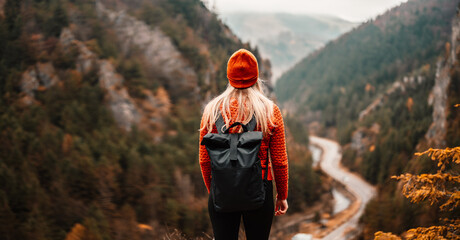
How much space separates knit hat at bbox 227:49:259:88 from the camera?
2604mm

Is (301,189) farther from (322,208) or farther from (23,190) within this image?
(23,190)

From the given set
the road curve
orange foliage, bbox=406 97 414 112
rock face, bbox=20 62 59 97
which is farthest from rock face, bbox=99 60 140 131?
orange foliage, bbox=406 97 414 112

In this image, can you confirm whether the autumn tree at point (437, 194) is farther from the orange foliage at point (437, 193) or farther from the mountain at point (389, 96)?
the mountain at point (389, 96)

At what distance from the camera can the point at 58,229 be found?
20.0 m

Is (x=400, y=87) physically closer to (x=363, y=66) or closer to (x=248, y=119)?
(x=363, y=66)

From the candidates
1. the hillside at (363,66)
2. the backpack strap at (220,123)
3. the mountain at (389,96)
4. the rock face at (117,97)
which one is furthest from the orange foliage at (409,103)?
the backpack strap at (220,123)

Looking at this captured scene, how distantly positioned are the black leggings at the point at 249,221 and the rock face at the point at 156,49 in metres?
37.4

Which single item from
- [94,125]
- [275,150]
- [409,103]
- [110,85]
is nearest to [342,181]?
[409,103]

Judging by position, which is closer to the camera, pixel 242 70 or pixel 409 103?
pixel 242 70

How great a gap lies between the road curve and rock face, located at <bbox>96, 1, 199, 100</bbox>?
3016 cm

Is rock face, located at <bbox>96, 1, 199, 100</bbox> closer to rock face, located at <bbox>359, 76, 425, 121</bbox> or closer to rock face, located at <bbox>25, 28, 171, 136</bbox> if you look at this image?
rock face, located at <bbox>25, 28, 171, 136</bbox>

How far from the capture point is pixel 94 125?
99.4 ft

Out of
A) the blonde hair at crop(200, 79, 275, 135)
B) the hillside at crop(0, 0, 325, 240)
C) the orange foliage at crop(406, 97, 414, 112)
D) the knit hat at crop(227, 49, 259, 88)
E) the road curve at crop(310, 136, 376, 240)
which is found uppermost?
the knit hat at crop(227, 49, 259, 88)

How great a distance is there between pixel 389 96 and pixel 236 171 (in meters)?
124
